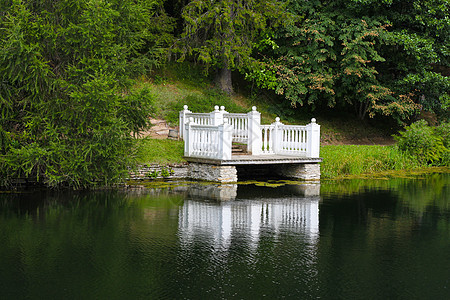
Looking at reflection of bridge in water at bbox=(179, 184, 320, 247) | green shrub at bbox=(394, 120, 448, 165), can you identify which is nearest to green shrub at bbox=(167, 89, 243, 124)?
green shrub at bbox=(394, 120, 448, 165)

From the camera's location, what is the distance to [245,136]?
2109cm

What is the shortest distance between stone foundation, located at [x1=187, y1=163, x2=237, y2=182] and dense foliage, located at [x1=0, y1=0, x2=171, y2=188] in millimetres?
2596

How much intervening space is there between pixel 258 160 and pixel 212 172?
1.50 m

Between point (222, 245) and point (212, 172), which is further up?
point (212, 172)

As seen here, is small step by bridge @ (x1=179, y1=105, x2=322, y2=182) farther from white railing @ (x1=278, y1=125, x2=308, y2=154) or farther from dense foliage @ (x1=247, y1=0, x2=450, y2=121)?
dense foliage @ (x1=247, y1=0, x2=450, y2=121)

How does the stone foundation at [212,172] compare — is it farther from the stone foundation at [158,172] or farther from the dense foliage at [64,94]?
the dense foliage at [64,94]

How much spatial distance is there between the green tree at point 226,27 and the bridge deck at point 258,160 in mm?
8658

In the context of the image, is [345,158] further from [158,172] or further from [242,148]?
[158,172]

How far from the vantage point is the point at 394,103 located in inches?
1131

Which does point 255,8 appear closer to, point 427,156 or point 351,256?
point 427,156

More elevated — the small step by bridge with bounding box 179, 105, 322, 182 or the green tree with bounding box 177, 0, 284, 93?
the green tree with bounding box 177, 0, 284, 93

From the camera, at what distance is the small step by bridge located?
18438 mm

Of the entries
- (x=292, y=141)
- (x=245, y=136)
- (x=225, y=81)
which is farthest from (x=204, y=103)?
(x=292, y=141)

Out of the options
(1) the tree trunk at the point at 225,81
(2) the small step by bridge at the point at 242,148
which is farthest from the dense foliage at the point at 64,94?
(1) the tree trunk at the point at 225,81
